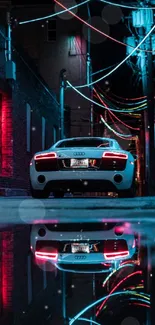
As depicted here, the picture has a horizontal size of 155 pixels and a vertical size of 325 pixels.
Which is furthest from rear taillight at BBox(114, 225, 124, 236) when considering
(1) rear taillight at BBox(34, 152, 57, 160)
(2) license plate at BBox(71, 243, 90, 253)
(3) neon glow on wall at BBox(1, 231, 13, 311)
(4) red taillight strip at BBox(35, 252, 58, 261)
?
(1) rear taillight at BBox(34, 152, 57, 160)

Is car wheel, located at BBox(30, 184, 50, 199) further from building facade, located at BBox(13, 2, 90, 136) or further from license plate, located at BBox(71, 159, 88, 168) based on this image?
building facade, located at BBox(13, 2, 90, 136)

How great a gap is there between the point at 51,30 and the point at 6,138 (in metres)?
21.5

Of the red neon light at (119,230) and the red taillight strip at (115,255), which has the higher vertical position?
the red taillight strip at (115,255)

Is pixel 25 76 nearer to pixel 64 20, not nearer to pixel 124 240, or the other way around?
pixel 124 240

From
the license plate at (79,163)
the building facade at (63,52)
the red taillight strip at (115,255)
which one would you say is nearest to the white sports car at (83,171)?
the license plate at (79,163)

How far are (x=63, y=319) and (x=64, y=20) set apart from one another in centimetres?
3527

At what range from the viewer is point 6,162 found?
15477 mm

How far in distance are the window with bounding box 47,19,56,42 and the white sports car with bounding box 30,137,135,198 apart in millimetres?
27531

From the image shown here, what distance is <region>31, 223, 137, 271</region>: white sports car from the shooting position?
3.06 metres

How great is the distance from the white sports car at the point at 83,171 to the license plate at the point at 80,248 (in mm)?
4724

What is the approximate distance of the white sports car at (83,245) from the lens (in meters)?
3.06

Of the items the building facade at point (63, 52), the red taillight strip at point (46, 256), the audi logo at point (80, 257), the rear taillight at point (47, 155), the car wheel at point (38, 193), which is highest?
the building facade at point (63, 52)

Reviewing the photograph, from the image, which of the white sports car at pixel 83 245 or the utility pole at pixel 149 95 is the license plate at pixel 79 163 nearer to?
the white sports car at pixel 83 245

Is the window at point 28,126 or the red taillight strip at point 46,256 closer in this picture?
the red taillight strip at point 46,256
